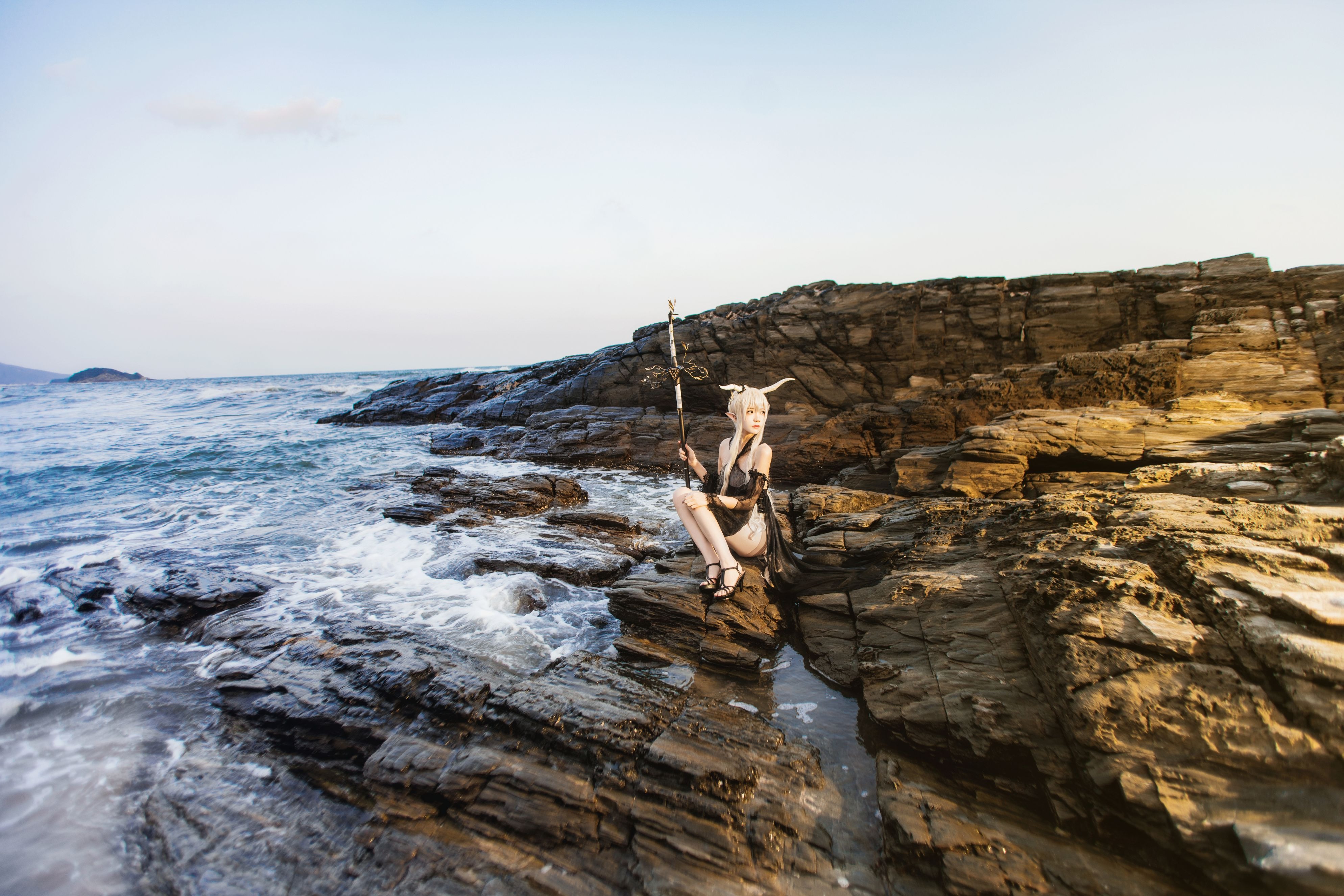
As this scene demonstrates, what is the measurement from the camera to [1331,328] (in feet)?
37.2

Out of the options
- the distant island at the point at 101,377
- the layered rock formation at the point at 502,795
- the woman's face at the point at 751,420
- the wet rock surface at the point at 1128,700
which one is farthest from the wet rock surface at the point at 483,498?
the distant island at the point at 101,377

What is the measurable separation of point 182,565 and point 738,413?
963cm

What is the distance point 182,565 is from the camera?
8477 millimetres

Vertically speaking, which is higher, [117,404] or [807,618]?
[117,404]

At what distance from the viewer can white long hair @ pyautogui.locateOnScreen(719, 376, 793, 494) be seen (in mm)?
5320

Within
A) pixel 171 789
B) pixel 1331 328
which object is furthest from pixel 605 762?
pixel 1331 328

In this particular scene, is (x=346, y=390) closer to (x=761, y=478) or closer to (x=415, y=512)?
(x=415, y=512)

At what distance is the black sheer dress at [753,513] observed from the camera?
5.36 metres

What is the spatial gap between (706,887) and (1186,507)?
4756 mm

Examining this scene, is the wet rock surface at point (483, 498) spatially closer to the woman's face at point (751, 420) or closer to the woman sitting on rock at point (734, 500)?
the woman sitting on rock at point (734, 500)

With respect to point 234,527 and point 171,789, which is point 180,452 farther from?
point 171,789

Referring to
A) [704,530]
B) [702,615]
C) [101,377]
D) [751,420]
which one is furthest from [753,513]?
[101,377]

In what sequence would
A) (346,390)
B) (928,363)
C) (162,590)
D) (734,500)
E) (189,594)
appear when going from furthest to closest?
(346,390) < (928,363) < (162,590) < (189,594) < (734,500)

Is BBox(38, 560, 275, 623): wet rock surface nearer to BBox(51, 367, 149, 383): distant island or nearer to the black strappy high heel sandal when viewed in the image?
the black strappy high heel sandal
